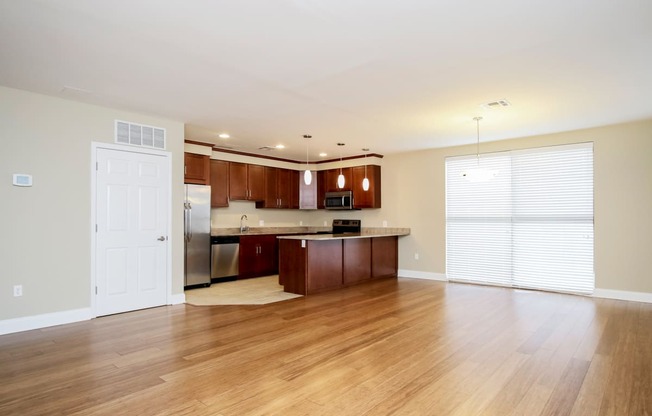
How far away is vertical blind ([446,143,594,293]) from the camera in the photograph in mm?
5770

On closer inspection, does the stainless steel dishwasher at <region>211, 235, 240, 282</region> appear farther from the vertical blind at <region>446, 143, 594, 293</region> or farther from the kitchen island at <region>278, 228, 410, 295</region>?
the vertical blind at <region>446, 143, 594, 293</region>

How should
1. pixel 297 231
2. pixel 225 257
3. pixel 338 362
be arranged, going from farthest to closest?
pixel 297 231
pixel 225 257
pixel 338 362

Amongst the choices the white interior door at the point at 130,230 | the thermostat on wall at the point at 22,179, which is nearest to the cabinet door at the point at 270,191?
the white interior door at the point at 130,230

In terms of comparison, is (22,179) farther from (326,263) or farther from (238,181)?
(326,263)

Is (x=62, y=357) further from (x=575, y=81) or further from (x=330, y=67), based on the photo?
(x=575, y=81)

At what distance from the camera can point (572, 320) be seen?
4.29 metres

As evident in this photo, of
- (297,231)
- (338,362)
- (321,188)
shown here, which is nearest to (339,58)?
(338,362)

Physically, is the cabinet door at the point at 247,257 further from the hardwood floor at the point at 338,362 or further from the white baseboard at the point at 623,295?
the white baseboard at the point at 623,295

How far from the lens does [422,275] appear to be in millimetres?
7395

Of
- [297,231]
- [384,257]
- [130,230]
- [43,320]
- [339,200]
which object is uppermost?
[339,200]

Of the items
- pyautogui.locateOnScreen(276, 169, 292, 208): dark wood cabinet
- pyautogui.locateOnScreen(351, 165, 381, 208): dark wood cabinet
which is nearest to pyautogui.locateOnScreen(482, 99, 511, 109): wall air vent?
pyautogui.locateOnScreen(351, 165, 381, 208): dark wood cabinet

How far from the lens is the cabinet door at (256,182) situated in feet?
25.7

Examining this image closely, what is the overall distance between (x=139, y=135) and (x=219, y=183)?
2519mm

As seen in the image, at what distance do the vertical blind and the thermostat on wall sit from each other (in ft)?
19.3
